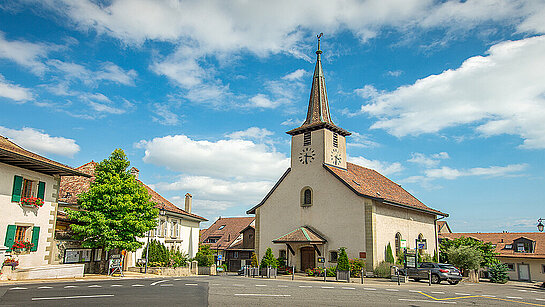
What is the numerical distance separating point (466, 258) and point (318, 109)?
18011 mm

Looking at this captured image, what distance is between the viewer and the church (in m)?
32.2

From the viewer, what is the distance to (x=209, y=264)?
4197cm

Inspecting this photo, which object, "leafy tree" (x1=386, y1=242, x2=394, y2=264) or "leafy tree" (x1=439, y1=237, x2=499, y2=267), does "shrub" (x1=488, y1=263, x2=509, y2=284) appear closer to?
"leafy tree" (x1=439, y1=237, x2=499, y2=267)

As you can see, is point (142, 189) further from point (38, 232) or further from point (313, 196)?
point (313, 196)

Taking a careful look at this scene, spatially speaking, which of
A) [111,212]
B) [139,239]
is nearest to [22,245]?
[111,212]

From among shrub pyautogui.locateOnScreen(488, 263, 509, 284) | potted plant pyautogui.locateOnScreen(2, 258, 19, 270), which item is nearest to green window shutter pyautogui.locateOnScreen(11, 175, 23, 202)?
potted plant pyautogui.locateOnScreen(2, 258, 19, 270)

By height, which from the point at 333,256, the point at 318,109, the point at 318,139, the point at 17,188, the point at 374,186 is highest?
the point at 318,109

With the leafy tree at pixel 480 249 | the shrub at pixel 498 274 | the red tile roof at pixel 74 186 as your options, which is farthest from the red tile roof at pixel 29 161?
the shrub at pixel 498 274

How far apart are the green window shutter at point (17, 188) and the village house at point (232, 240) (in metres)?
32.1

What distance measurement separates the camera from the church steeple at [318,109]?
3684 centimetres

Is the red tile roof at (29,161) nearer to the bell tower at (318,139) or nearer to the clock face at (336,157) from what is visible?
the bell tower at (318,139)

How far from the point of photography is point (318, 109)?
38.1 m

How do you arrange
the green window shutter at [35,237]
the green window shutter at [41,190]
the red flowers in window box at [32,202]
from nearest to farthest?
the red flowers in window box at [32,202]
the green window shutter at [35,237]
the green window shutter at [41,190]

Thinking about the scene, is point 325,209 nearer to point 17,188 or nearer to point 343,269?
point 343,269
